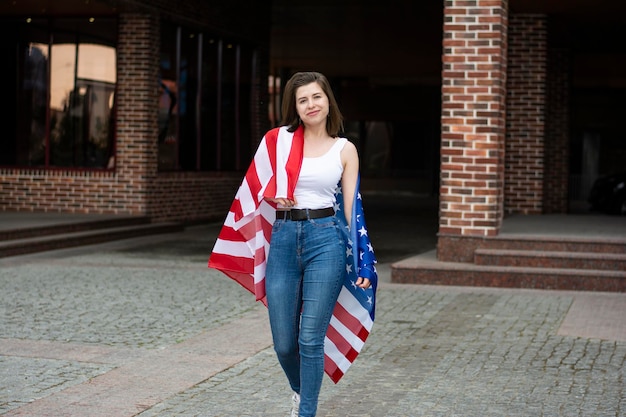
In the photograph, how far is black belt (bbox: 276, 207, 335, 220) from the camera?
17.5 ft

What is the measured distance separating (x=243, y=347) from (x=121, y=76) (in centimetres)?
1148

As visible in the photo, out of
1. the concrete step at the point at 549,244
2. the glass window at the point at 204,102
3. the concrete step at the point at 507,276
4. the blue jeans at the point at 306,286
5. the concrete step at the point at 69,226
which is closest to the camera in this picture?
the blue jeans at the point at 306,286

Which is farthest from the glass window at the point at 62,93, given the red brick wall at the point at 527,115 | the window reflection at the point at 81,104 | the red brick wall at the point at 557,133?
the red brick wall at the point at 557,133

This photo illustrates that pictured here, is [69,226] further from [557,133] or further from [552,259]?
[557,133]

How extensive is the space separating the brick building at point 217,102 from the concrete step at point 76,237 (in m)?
0.41

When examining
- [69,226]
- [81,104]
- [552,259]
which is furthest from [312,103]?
[81,104]

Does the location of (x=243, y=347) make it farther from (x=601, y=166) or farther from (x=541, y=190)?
(x=601, y=166)

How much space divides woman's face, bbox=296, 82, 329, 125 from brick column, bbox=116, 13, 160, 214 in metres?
13.6

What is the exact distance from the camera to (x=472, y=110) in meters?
12.1

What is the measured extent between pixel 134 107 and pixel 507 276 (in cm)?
909

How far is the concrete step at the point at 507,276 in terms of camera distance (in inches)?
453

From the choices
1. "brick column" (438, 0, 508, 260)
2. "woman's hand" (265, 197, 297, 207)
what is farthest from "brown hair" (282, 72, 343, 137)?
"brick column" (438, 0, 508, 260)

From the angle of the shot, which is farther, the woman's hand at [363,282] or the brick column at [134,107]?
the brick column at [134,107]

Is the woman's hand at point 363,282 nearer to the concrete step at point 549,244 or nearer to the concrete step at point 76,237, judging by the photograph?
the concrete step at point 549,244
